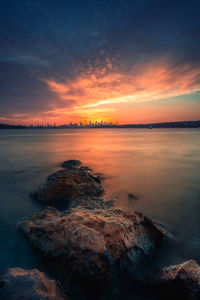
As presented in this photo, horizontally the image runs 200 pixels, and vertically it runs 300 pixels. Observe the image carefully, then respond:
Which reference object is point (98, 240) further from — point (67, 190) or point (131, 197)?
point (131, 197)

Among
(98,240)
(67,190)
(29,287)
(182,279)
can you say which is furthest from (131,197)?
(29,287)

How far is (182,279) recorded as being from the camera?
6.05 feet

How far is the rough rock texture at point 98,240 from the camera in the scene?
2023 mm

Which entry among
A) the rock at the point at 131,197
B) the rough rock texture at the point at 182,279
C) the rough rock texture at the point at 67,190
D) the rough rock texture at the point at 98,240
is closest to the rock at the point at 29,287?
the rough rock texture at the point at 98,240

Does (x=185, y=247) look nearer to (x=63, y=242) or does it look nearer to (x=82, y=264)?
(x=82, y=264)

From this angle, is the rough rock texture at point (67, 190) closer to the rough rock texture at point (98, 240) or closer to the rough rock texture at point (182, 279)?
the rough rock texture at point (98, 240)

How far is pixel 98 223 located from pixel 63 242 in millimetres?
562

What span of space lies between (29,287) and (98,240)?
0.90m

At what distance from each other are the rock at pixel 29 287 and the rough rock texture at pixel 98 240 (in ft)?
1.08

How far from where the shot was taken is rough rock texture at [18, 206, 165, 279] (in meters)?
2.02

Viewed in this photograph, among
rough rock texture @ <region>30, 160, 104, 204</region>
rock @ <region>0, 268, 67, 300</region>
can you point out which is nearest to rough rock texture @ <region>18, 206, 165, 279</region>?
rock @ <region>0, 268, 67, 300</region>

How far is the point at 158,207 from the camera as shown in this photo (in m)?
4.31

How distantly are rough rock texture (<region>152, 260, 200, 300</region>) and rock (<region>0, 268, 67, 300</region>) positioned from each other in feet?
3.97

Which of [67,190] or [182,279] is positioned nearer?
[182,279]
